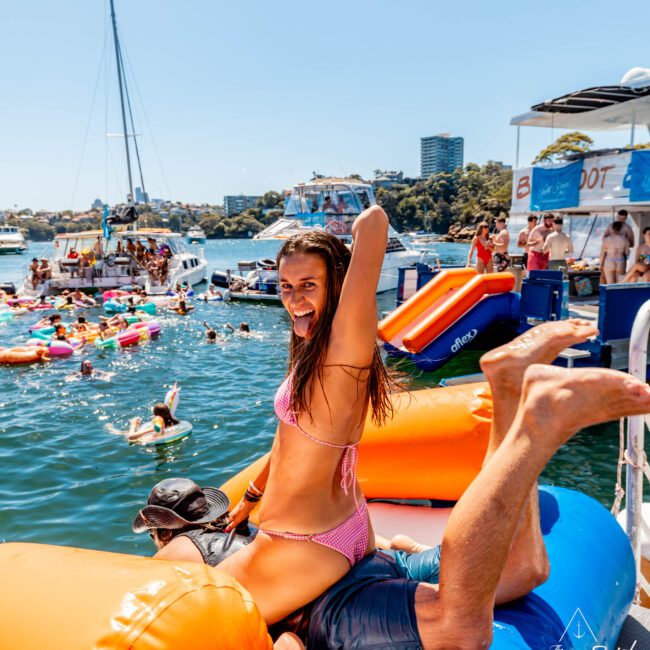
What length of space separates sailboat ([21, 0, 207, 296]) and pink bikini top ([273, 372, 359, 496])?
23460mm

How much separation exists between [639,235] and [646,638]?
12545mm

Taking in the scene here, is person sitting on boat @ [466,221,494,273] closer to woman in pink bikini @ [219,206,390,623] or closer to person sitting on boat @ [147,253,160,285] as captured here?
woman in pink bikini @ [219,206,390,623]

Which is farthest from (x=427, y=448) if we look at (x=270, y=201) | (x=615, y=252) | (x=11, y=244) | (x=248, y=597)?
(x=270, y=201)

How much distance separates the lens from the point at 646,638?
2834 mm

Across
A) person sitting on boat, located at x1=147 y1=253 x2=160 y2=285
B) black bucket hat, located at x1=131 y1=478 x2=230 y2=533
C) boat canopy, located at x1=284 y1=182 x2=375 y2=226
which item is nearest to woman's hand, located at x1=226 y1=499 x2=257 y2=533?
black bucket hat, located at x1=131 y1=478 x2=230 y2=533

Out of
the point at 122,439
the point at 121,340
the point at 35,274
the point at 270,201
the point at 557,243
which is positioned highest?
the point at 270,201

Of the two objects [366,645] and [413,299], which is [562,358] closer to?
[413,299]

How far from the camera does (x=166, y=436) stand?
8633 mm

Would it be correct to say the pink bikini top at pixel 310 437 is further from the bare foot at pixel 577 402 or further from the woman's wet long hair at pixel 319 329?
the bare foot at pixel 577 402

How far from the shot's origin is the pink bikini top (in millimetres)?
1984

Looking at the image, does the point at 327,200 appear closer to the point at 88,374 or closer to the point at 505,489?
the point at 88,374

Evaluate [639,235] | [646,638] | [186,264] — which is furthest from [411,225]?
[646,638]

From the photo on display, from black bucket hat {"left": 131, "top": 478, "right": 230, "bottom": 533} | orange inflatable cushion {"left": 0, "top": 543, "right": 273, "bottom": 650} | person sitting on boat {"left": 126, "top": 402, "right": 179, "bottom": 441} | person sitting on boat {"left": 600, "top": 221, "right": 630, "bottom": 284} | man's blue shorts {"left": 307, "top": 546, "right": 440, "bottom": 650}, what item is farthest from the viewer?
person sitting on boat {"left": 600, "top": 221, "right": 630, "bottom": 284}

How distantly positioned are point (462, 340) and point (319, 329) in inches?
317
